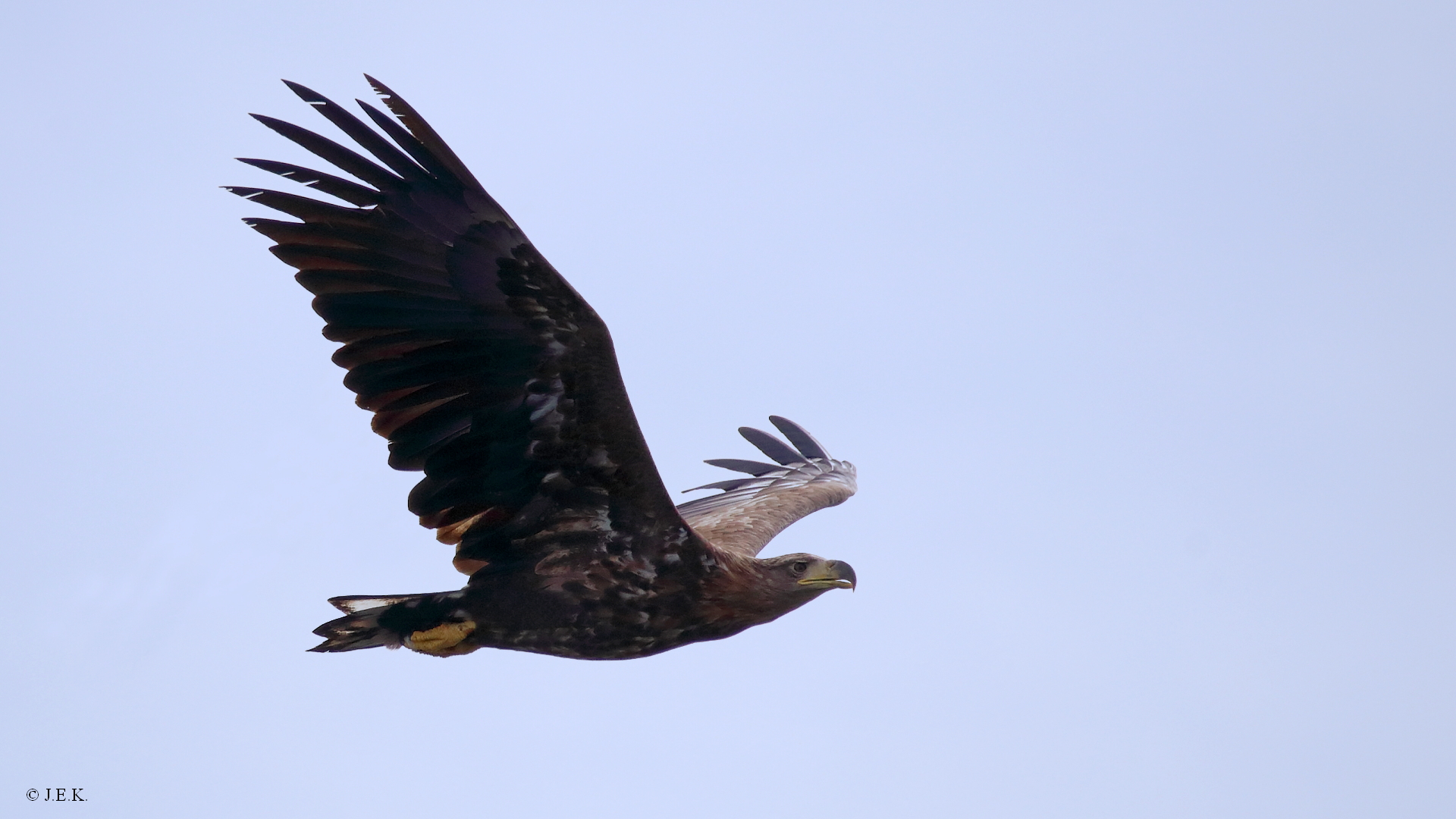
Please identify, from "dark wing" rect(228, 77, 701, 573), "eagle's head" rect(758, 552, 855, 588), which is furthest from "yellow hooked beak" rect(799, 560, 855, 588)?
"dark wing" rect(228, 77, 701, 573)

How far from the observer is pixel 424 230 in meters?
9.17

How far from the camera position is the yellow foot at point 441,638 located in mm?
9945

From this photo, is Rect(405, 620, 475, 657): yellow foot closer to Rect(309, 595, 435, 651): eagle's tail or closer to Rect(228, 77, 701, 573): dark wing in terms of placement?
Rect(309, 595, 435, 651): eagle's tail

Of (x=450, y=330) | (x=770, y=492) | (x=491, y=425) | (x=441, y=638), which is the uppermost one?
(x=770, y=492)

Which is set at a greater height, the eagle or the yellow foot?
the eagle

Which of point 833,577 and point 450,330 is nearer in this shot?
point 450,330

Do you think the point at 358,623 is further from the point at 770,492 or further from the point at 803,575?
the point at 770,492

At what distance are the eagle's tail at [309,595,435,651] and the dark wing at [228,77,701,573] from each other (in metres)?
0.70

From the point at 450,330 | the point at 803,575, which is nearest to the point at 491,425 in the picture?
the point at 450,330

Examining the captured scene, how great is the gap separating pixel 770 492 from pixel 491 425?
16.9 ft

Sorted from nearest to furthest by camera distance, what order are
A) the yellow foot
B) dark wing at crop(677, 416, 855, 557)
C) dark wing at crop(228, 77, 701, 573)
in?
1. dark wing at crop(228, 77, 701, 573)
2. the yellow foot
3. dark wing at crop(677, 416, 855, 557)

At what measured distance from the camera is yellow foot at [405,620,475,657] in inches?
392

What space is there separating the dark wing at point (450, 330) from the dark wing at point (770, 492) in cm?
225

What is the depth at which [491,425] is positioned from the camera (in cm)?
941
